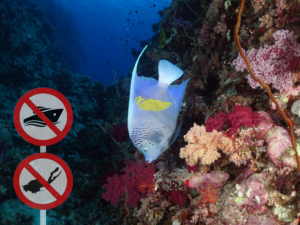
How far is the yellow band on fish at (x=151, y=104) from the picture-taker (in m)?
1.69

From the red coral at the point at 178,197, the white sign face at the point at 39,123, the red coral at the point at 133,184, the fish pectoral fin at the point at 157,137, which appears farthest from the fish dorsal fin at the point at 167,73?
the white sign face at the point at 39,123

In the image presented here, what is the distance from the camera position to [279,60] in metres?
1.83

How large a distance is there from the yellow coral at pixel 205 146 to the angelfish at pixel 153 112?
0.50 meters

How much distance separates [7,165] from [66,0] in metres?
52.1

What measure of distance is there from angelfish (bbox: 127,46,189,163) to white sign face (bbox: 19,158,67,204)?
155 inches

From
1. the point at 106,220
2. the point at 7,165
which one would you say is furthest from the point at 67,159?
the point at 106,220

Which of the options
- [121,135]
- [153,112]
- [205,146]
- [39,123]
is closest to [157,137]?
[153,112]

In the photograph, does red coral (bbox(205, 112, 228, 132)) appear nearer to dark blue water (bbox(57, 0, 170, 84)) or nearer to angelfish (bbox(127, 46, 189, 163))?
angelfish (bbox(127, 46, 189, 163))

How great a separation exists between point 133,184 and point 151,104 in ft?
5.77

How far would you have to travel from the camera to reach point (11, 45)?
1193 cm

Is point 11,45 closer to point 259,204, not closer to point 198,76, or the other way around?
point 198,76

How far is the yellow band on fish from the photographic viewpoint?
1.69 m

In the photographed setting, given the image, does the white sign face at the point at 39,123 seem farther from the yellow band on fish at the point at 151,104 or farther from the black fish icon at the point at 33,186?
the yellow band on fish at the point at 151,104

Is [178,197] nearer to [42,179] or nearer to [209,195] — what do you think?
[209,195]
